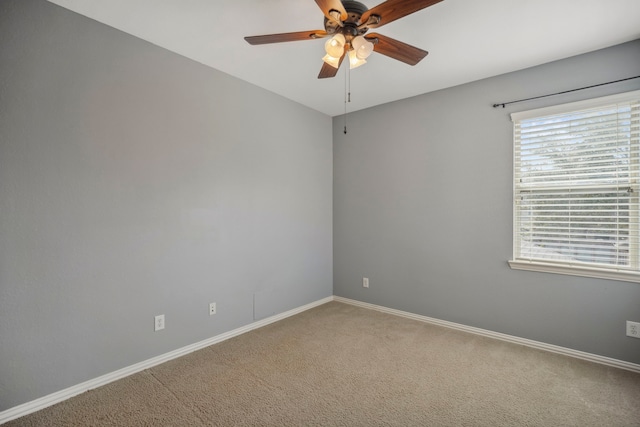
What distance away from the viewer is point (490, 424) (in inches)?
67.8

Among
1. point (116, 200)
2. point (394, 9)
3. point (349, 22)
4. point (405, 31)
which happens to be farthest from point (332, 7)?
point (116, 200)

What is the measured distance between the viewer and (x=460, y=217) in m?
3.09

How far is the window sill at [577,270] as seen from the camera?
2.29m

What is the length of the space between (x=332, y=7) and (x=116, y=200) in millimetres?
1913

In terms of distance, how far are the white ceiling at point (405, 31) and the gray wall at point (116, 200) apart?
0.83ft

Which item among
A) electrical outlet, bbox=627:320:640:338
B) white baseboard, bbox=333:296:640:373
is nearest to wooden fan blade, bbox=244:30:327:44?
white baseboard, bbox=333:296:640:373

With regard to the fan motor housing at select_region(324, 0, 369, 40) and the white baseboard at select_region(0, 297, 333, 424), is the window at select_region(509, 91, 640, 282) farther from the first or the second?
the white baseboard at select_region(0, 297, 333, 424)

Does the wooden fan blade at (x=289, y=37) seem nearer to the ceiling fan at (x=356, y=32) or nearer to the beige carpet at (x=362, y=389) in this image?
the ceiling fan at (x=356, y=32)

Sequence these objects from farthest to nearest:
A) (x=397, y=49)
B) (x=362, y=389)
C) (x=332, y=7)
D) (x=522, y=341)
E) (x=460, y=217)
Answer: (x=460, y=217)
(x=522, y=341)
(x=362, y=389)
(x=397, y=49)
(x=332, y=7)

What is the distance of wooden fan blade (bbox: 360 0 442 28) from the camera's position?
1.39 meters

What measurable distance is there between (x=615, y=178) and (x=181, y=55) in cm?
362

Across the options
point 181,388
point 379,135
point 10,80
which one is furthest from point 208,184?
point 379,135

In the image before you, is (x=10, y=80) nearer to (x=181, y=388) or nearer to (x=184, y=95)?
(x=184, y=95)

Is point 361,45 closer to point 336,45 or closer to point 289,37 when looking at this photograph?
point 336,45
